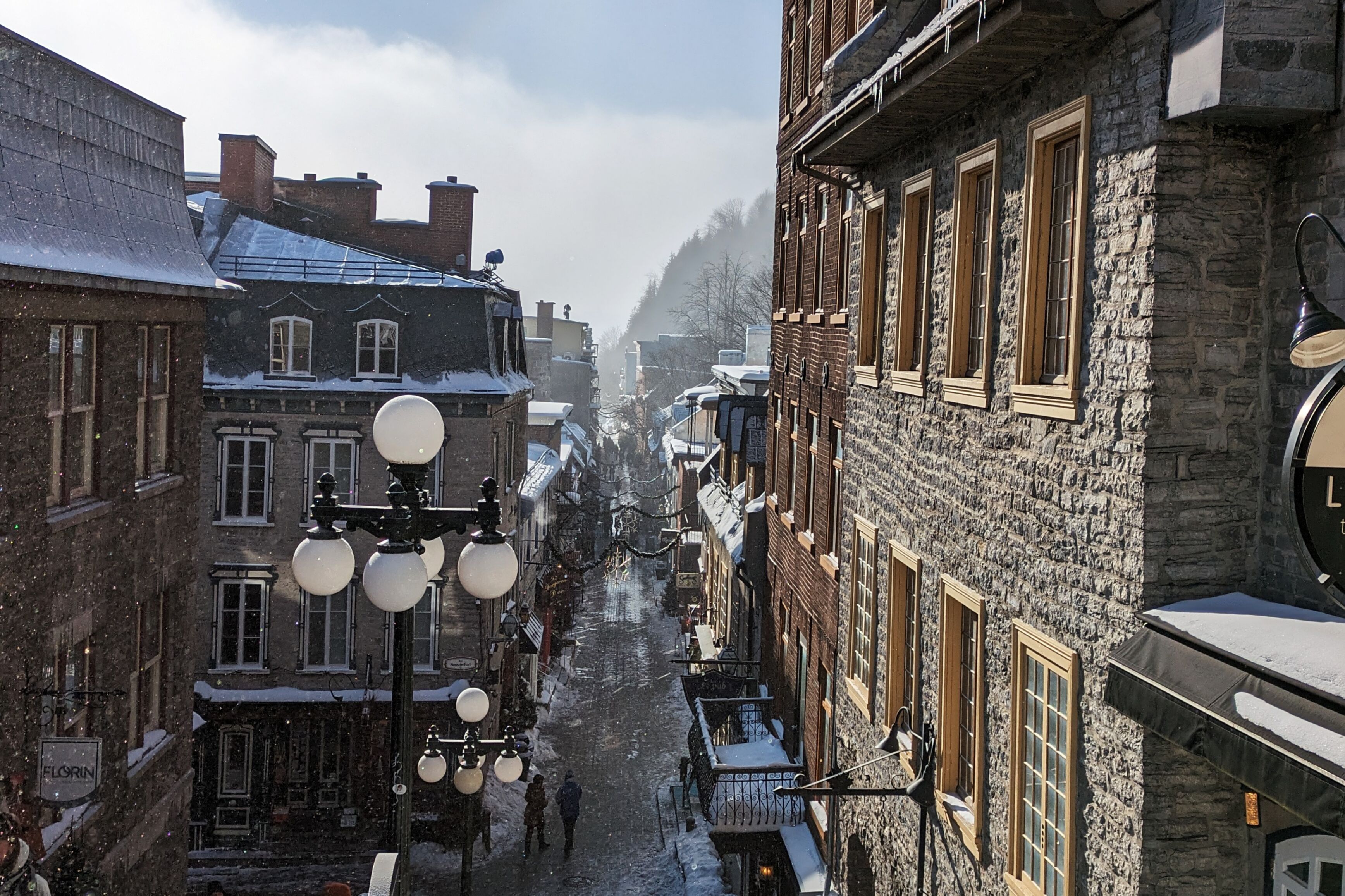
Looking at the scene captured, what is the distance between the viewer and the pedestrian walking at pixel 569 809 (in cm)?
2086

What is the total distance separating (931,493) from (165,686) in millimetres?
10318

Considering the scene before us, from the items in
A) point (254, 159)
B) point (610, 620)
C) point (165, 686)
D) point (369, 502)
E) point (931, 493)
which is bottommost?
point (610, 620)

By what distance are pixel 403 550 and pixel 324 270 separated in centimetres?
1782

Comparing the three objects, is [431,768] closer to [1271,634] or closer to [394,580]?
[394,580]

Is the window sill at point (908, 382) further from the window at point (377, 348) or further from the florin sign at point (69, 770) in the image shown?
the window at point (377, 348)

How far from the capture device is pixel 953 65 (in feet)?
24.2

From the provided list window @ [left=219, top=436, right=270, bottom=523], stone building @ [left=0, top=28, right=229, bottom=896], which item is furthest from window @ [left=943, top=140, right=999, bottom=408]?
window @ [left=219, top=436, right=270, bottom=523]

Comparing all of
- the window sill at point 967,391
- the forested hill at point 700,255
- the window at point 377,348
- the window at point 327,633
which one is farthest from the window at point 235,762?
the forested hill at point 700,255

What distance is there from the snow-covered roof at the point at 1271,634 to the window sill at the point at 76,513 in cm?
982

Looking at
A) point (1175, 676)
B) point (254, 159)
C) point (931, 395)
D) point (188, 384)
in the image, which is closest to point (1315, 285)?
point (1175, 676)

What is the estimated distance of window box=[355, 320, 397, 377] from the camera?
21609 mm

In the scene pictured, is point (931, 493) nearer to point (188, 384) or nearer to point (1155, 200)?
point (1155, 200)

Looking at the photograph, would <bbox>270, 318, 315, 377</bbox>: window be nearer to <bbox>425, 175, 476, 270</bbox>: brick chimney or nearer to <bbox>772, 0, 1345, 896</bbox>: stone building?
<bbox>425, 175, 476, 270</bbox>: brick chimney

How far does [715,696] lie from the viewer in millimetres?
22391
